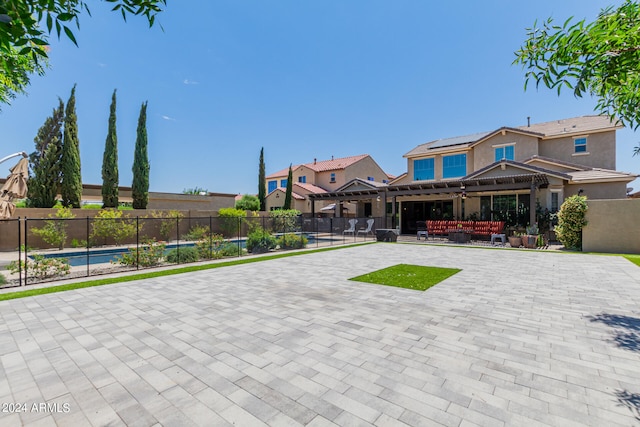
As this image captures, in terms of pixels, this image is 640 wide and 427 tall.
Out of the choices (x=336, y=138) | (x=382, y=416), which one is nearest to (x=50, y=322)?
(x=382, y=416)

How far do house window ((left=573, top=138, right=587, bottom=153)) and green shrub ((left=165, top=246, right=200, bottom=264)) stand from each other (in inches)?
945

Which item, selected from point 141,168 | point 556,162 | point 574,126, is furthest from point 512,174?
point 141,168

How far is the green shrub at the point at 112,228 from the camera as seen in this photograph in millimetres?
15484

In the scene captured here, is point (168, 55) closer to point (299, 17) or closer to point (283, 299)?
point (299, 17)

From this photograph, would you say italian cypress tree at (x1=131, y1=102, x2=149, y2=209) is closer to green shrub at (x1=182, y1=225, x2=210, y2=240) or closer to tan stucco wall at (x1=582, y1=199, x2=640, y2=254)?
green shrub at (x1=182, y1=225, x2=210, y2=240)

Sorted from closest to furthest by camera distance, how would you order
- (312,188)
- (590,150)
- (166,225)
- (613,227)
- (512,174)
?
(613,227) → (512,174) → (166,225) → (590,150) → (312,188)

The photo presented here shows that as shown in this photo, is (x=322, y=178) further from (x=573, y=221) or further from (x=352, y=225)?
(x=573, y=221)

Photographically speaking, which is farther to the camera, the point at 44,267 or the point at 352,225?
the point at 352,225

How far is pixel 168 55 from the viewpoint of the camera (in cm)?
1396

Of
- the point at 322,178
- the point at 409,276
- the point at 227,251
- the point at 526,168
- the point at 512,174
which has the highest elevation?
the point at 322,178

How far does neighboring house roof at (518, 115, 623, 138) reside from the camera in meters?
18.4

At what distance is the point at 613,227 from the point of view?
1245 centimetres

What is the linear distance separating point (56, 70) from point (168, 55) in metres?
5.27

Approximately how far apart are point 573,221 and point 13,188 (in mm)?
22207
